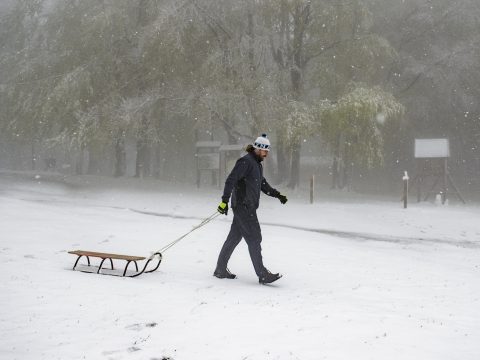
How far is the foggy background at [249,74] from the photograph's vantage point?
19.0m

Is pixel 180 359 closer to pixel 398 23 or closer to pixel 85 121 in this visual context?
pixel 85 121

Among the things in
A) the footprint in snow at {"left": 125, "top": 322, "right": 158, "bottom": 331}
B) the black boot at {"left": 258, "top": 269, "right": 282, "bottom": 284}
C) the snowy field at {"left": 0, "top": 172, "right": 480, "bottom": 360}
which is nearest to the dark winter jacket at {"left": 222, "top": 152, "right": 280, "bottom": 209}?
the black boot at {"left": 258, "top": 269, "right": 282, "bottom": 284}

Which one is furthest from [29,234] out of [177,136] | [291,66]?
[177,136]

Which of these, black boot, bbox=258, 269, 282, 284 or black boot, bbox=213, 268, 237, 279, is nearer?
black boot, bbox=258, 269, 282, 284

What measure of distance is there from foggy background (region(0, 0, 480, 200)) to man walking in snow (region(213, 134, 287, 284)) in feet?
35.8

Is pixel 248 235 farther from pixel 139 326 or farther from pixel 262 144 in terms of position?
pixel 139 326

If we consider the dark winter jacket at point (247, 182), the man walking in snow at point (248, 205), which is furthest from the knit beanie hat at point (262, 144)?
the dark winter jacket at point (247, 182)

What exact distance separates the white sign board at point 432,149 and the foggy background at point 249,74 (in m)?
1.69

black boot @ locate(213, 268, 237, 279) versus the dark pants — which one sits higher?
the dark pants

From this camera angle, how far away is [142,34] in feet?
66.9

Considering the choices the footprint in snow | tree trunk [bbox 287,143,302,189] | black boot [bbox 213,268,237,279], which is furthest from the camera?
tree trunk [bbox 287,143,302,189]

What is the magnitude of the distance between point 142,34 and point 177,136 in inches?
279

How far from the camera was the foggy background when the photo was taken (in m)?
19.0

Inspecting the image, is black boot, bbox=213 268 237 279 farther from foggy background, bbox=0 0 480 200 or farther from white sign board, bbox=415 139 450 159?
white sign board, bbox=415 139 450 159
